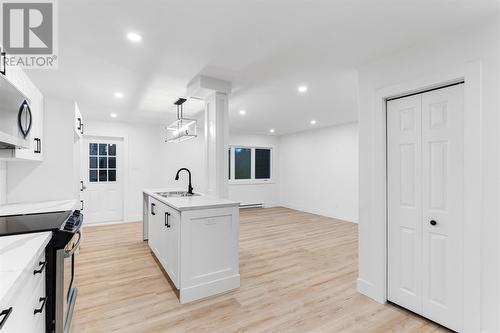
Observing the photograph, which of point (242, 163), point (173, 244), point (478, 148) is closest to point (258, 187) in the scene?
point (242, 163)

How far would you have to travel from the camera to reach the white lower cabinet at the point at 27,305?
3.24 ft

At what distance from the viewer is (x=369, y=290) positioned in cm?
260

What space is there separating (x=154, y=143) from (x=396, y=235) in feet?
18.8

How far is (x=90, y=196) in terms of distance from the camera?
579 centimetres

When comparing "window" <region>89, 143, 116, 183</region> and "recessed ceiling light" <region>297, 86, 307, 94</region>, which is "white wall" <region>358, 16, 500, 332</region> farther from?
"window" <region>89, 143, 116, 183</region>

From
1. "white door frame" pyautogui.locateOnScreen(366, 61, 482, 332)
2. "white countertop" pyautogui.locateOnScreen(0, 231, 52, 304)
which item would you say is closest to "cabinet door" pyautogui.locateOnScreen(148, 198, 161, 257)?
"white countertop" pyautogui.locateOnScreen(0, 231, 52, 304)

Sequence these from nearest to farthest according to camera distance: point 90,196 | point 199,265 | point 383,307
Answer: point 383,307
point 199,265
point 90,196

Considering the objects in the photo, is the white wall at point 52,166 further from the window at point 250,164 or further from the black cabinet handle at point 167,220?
the window at point 250,164

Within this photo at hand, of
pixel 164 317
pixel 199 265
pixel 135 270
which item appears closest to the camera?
pixel 164 317

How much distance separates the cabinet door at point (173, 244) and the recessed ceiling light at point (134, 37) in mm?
A: 1666

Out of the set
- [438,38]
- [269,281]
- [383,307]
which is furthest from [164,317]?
[438,38]

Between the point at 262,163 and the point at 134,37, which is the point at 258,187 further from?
the point at 134,37

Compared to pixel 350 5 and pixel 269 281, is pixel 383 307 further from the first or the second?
pixel 350 5

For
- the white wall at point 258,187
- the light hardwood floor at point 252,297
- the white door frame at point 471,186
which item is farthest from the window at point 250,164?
the white door frame at point 471,186
